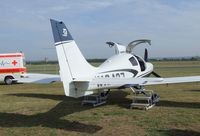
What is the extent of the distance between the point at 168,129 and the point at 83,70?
332 cm

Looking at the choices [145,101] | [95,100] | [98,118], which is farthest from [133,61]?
[98,118]

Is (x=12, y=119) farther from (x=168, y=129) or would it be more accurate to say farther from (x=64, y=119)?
(x=168, y=129)

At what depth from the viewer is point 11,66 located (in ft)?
82.6

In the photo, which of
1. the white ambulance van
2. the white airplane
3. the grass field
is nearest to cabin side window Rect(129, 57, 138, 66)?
the white airplane

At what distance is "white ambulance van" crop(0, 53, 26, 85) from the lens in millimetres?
25125

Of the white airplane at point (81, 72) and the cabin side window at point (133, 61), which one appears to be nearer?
the white airplane at point (81, 72)

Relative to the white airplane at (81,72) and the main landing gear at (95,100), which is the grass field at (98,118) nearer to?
the main landing gear at (95,100)

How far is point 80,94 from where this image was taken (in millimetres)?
9406

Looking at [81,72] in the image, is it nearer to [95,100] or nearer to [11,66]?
[95,100]

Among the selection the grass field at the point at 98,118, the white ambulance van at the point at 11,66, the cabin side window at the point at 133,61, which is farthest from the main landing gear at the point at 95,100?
the white ambulance van at the point at 11,66

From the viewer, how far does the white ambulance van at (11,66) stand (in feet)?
82.4

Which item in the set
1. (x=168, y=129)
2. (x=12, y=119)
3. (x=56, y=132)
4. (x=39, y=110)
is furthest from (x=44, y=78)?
(x=168, y=129)

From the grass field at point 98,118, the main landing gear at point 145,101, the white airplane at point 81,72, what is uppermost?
the white airplane at point 81,72

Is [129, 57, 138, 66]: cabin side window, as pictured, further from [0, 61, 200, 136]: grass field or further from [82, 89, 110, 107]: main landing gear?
[82, 89, 110, 107]: main landing gear
